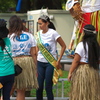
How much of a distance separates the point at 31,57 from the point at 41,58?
12.8 inches

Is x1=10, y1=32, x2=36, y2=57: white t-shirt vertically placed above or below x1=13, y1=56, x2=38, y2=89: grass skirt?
above

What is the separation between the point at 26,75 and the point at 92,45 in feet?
4.73

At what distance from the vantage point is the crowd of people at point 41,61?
18.0 ft

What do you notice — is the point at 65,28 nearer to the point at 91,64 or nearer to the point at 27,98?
the point at 27,98

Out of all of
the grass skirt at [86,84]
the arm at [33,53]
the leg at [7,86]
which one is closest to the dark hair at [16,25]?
the arm at [33,53]

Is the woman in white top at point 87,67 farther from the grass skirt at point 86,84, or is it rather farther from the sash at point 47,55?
the sash at point 47,55

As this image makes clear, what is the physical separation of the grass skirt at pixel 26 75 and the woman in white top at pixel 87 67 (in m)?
1.01

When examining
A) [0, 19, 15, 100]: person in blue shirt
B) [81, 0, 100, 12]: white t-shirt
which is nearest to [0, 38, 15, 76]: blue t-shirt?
[0, 19, 15, 100]: person in blue shirt

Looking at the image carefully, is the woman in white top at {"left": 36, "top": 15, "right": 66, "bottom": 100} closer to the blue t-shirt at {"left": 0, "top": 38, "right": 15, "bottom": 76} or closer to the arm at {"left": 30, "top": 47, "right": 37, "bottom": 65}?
the arm at {"left": 30, "top": 47, "right": 37, "bottom": 65}

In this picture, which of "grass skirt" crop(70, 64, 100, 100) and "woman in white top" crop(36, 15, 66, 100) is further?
"woman in white top" crop(36, 15, 66, 100)

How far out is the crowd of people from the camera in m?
5.50

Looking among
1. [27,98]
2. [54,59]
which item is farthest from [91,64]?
[27,98]

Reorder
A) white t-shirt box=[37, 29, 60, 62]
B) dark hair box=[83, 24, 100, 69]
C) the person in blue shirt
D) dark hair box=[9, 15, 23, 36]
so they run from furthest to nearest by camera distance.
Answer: white t-shirt box=[37, 29, 60, 62], dark hair box=[9, 15, 23, 36], dark hair box=[83, 24, 100, 69], the person in blue shirt

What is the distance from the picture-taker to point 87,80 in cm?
573
